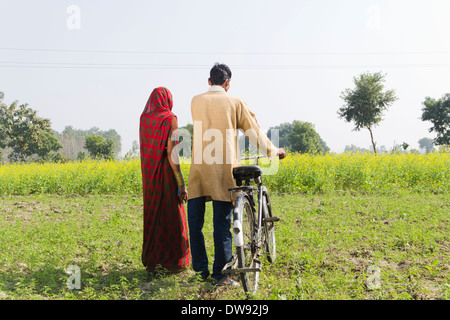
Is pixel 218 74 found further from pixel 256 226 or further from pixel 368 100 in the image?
pixel 368 100

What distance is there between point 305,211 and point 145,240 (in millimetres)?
4521

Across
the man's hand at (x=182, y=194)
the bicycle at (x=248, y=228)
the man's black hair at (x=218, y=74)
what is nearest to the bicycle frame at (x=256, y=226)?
the bicycle at (x=248, y=228)

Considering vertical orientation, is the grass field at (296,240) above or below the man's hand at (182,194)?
below

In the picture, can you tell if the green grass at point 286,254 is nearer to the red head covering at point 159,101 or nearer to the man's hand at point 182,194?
the man's hand at point 182,194

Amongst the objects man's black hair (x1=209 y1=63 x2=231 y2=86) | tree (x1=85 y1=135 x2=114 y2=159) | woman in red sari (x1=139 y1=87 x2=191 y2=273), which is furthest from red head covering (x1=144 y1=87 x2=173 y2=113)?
tree (x1=85 y1=135 x2=114 y2=159)

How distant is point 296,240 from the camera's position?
5.78m

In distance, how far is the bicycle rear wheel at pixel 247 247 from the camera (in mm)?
3371

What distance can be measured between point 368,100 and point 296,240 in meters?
35.0

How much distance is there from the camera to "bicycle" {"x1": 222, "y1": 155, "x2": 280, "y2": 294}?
3357 millimetres

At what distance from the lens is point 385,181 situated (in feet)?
40.1

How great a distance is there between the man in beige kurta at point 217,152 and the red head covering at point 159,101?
1.90 ft

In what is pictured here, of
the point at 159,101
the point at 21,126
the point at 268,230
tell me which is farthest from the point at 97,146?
the point at 268,230
